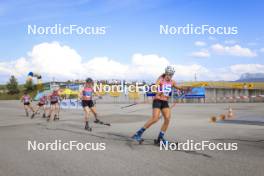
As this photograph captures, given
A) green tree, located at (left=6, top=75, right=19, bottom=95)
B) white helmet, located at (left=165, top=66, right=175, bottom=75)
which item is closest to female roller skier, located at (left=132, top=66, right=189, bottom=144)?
white helmet, located at (left=165, top=66, right=175, bottom=75)

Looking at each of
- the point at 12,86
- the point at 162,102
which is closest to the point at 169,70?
the point at 162,102

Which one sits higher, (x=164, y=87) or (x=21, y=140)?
(x=164, y=87)

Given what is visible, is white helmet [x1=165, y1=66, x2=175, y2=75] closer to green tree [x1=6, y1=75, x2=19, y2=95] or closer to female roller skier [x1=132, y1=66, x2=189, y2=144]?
female roller skier [x1=132, y1=66, x2=189, y2=144]

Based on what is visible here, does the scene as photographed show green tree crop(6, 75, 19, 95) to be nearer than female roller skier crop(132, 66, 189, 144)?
No

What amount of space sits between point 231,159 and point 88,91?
8.64 metres

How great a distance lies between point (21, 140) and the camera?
1091 cm

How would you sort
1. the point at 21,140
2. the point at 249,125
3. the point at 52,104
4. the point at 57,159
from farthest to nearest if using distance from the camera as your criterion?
the point at 52,104 → the point at 249,125 → the point at 21,140 → the point at 57,159

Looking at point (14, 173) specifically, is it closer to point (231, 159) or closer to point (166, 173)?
point (166, 173)

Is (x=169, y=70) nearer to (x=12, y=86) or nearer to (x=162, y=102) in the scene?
(x=162, y=102)

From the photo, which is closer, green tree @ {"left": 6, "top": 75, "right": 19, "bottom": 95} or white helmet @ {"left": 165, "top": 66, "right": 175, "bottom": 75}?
white helmet @ {"left": 165, "top": 66, "right": 175, "bottom": 75}

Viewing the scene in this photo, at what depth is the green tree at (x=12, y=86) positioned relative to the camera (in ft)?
267

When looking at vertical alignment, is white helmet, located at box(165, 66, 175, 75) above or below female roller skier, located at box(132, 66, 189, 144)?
above

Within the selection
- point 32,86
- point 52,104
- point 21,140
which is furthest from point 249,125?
point 32,86

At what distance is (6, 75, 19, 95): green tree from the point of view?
81.5m
